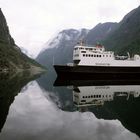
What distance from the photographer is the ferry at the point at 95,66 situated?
2862 inches

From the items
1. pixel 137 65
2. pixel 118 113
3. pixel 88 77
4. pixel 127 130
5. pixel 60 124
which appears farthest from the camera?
pixel 137 65

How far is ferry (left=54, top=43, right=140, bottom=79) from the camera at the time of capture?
238ft

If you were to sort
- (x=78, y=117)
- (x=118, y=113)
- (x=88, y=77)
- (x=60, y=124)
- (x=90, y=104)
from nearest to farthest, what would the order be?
(x=60, y=124), (x=78, y=117), (x=118, y=113), (x=90, y=104), (x=88, y=77)

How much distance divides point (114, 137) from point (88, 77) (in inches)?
2264

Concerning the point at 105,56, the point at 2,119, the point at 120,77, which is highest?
the point at 2,119

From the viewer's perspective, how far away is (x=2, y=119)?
20.2m

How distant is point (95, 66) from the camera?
73.8 meters

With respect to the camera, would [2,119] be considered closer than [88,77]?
Yes

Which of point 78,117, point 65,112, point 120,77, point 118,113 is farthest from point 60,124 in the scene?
point 120,77

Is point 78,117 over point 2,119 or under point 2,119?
under

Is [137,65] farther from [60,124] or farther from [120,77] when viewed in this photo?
[60,124]

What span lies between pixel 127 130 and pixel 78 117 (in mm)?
5926

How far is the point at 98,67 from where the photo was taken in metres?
74.2

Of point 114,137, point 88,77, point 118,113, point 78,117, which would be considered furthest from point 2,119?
point 88,77
